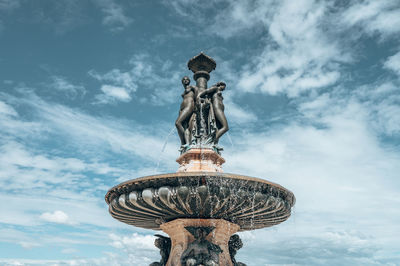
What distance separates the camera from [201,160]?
40.2 feet

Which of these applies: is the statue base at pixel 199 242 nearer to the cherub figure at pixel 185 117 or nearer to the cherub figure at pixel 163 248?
the cherub figure at pixel 163 248

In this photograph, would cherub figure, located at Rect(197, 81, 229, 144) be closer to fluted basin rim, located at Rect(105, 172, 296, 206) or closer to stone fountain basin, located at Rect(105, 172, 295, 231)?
stone fountain basin, located at Rect(105, 172, 295, 231)

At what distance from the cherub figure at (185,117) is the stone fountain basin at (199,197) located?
346 centimetres

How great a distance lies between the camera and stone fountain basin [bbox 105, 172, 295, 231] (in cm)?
863

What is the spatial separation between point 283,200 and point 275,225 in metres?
2.65

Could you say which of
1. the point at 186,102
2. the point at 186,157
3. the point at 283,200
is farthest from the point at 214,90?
the point at 283,200

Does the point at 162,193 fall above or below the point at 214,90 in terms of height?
below

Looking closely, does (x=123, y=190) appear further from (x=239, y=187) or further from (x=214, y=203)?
(x=239, y=187)

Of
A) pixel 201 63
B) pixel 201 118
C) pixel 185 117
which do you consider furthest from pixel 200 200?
pixel 201 63

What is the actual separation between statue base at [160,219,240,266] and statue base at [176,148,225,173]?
214 centimetres

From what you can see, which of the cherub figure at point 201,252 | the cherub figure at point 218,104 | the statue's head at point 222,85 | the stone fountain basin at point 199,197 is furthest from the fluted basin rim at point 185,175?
the statue's head at point 222,85

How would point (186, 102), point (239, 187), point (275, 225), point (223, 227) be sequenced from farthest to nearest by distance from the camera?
point (186, 102) → point (275, 225) → point (223, 227) → point (239, 187)

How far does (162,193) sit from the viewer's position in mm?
8820

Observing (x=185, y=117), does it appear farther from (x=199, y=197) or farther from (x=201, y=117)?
(x=199, y=197)
